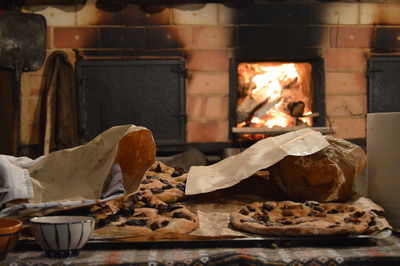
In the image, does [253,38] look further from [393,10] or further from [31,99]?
[31,99]

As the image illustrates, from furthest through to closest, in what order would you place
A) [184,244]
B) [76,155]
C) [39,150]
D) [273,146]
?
[39,150] < [273,146] < [76,155] < [184,244]

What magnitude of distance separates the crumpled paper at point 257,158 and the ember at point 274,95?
2.82 meters

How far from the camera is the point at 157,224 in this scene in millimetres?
1521

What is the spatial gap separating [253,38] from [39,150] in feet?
7.67

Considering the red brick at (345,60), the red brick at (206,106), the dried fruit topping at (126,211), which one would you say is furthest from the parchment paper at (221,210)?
the red brick at (345,60)

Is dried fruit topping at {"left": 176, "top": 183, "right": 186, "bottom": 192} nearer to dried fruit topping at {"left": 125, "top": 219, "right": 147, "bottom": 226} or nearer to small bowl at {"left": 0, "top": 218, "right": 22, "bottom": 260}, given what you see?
dried fruit topping at {"left": 125, "top": 219, "right": 147, "bottom": 226}

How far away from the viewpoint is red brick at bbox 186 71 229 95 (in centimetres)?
491

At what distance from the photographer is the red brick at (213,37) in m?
4.91

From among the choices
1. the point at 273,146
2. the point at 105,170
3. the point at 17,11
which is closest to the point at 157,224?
the point at 105,170

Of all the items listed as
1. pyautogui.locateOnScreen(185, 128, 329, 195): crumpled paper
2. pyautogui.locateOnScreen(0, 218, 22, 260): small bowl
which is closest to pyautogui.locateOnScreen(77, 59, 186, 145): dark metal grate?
pyautogui.locateOnScreen(185, 128, 329, 195): crumpled paper

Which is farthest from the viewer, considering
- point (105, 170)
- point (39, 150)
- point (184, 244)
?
point (39, 150)

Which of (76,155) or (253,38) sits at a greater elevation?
(253,38)

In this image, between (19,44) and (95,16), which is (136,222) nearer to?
(95,16)

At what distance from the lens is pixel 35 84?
4906mm
